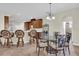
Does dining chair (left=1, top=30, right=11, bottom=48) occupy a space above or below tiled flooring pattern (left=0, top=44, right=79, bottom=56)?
above

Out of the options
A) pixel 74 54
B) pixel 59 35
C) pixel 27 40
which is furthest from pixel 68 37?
pixel 27 40

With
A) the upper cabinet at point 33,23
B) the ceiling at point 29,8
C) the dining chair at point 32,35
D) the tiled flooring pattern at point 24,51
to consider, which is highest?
the ceiling at point 29,8

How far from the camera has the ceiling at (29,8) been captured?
243cm

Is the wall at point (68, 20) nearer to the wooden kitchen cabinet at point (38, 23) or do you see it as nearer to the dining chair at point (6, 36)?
the wooden kitchen cabinet at point (38, 23)

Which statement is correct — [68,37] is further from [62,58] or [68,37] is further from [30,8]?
[30,8]

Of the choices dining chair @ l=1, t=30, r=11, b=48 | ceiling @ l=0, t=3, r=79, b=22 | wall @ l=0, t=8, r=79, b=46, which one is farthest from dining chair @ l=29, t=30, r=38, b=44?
dining chair @ l=1, t=30, r=11, b=48

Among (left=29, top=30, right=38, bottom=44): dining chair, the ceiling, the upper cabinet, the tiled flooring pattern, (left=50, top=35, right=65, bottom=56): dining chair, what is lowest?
the tiled flooring pattern

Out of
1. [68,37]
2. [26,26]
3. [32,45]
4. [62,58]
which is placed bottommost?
[62,58]

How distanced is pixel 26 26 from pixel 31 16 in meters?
0.22

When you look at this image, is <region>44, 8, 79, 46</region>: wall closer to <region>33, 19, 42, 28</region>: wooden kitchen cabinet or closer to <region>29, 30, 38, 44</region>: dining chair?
<region>33, 19, 42, 28</region>: wooden kitchen cabinet

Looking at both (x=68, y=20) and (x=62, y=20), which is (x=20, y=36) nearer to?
(x=62, y=20)

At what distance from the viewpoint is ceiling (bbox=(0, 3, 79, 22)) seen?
95.8 inches

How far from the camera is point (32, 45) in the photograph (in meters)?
2.46

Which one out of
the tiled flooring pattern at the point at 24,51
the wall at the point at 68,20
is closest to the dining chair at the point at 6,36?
the tiled flooring pattern at the point at 24,51
